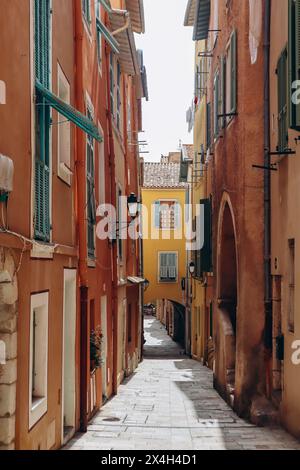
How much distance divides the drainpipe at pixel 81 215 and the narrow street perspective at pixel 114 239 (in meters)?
0.03

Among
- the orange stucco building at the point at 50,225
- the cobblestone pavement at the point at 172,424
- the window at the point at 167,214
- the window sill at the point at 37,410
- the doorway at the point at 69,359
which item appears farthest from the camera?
the window at the point at 167,214

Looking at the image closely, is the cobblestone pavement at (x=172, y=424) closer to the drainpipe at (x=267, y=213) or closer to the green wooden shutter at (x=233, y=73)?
the drainpipe at (x=267, y=213)

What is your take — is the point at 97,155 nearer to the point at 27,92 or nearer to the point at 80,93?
the point at 80,93

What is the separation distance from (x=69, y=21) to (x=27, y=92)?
3.73 meters

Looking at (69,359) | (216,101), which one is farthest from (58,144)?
(216,101)

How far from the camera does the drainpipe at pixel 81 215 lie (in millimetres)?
10836

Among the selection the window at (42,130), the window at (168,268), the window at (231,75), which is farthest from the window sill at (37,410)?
the window at (168,268)

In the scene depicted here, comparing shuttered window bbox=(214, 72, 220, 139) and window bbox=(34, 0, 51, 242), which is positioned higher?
shuttered window bbox=(214, 72, 220, 139)

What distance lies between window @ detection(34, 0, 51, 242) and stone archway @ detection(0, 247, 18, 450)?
1500mm

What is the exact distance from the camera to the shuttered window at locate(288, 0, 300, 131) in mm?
9180

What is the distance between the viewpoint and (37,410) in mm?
7773

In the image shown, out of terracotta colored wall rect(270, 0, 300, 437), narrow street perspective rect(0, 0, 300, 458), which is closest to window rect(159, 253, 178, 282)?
narrow street perspective rect(0, 0, 300, 458)

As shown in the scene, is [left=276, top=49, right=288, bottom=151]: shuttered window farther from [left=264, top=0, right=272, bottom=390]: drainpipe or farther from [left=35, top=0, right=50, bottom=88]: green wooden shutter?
[left=35, top=0, right=50, bottom=88]: green wooden shutter

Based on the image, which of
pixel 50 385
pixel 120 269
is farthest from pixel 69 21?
pixel 120 269
